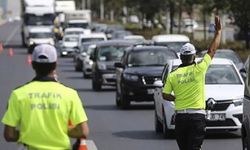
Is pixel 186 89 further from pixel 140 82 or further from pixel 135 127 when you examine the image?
pixel 140 82

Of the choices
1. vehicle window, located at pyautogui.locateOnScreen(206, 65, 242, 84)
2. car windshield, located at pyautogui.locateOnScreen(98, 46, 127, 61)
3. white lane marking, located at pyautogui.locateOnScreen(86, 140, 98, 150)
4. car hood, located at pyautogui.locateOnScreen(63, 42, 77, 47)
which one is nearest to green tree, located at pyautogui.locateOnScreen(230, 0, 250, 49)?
car windshield, located at pyautogui.locateOnScreen(98, 46, 127, 61)

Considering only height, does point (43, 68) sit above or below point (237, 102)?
above

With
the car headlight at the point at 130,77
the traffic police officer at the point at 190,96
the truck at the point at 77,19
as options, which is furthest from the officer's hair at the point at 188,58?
the truck at the point at 77,19

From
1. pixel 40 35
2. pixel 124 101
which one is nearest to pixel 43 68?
pixel 124 101

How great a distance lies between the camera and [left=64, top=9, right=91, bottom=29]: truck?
281 ft

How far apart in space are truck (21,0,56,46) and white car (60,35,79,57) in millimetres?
6571

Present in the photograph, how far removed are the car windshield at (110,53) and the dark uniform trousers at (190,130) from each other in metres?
21.5

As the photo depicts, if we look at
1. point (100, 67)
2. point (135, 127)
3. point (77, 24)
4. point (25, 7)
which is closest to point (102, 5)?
point (77, 24)

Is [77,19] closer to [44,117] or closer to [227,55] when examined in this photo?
[227,55]

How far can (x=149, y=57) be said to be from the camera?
25547mm

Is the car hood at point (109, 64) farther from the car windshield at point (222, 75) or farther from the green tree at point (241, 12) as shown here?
the green tree at point (241, 12)

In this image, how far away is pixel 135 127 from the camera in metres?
19.9

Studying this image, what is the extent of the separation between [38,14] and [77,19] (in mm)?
17007

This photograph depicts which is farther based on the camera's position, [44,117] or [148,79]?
[148,79]
